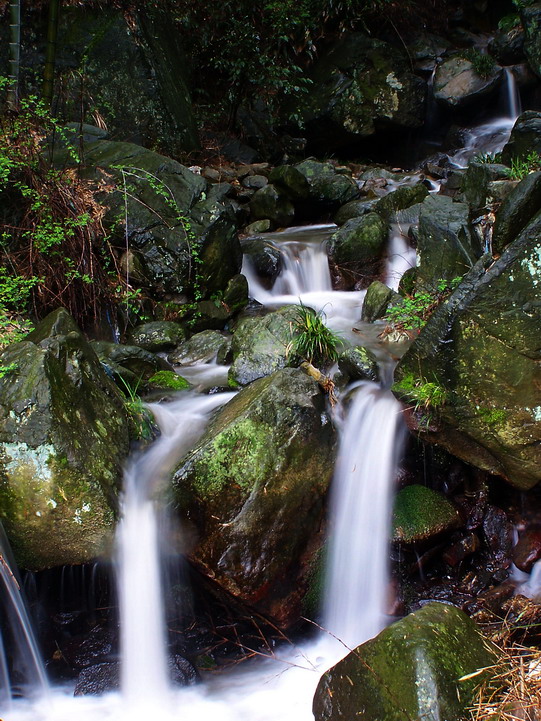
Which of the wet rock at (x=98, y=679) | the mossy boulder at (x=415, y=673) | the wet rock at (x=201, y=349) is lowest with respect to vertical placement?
the wet rock at (x=98, y=679)

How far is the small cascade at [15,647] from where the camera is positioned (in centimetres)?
327

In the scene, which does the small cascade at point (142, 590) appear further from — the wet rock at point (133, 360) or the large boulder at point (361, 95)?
the large boulder at point (361, 95)

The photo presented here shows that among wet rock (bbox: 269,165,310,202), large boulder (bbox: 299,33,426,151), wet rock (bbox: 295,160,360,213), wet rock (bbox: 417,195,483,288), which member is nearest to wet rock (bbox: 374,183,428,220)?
wet rock (bbox: 295,160,360,213)

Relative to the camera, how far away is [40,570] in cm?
347

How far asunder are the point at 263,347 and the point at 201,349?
1.09 m

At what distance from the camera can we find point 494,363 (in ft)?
11.9

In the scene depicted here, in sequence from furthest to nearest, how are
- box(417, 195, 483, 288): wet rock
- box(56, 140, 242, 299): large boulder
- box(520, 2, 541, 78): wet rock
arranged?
1. box(520, 2, 541, 78): wet rock
2. box(56, 140, 242, 299): large boulder
3. box(417, 195, 483, 288): wet rock

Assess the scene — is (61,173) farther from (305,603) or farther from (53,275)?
(305,603)

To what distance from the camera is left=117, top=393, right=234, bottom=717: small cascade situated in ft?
11.1

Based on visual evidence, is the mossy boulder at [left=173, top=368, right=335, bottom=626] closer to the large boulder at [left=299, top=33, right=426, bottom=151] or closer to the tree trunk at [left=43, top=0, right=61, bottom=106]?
the tree trunk at [left=43, top=0, right=61, bottom=106]

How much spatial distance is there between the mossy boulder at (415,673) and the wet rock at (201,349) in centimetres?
365

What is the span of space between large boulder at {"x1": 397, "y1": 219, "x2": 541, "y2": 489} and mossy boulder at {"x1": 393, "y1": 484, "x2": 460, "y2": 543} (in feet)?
1.29

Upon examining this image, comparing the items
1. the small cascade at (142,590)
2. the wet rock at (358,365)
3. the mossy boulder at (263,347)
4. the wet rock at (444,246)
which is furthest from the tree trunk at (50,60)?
the small cascade at (142,590)

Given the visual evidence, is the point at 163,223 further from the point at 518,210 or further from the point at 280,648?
the point at 280,648
